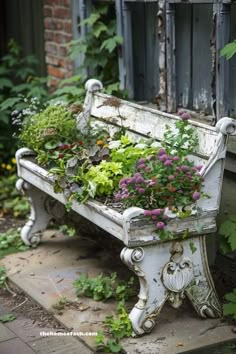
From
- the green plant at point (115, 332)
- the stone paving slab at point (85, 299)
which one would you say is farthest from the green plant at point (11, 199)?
the green plant at point (115, 332)

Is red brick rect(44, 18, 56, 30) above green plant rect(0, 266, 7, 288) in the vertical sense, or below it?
above

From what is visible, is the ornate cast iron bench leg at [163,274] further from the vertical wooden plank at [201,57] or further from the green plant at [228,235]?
the vertical wooden plank at [201,57]

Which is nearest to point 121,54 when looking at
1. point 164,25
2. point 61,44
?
point 164,25

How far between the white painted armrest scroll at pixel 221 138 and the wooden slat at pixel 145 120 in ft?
0.24

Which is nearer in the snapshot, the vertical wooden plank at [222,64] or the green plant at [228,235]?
the green plant at [228,235]

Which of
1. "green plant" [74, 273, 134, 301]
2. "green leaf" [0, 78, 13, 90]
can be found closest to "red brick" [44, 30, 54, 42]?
"green leaf" [0, 78, 13, 90]

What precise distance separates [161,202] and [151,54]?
6.55 ft

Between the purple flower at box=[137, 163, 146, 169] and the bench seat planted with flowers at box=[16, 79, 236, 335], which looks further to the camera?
the purple flower at box=[137, 163, 146, 169]

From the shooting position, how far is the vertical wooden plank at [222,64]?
4574 millimetres

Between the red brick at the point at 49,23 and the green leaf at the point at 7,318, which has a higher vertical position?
the red brick at the point at 49,23

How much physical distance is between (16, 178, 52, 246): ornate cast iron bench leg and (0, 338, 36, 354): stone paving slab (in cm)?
144

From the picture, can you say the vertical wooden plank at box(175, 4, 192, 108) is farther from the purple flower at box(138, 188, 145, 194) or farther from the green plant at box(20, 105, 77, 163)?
the purple flower at box(138, 188, 145, 194)

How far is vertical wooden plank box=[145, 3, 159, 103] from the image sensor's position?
551 cm

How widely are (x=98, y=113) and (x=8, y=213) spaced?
1.75 meters
